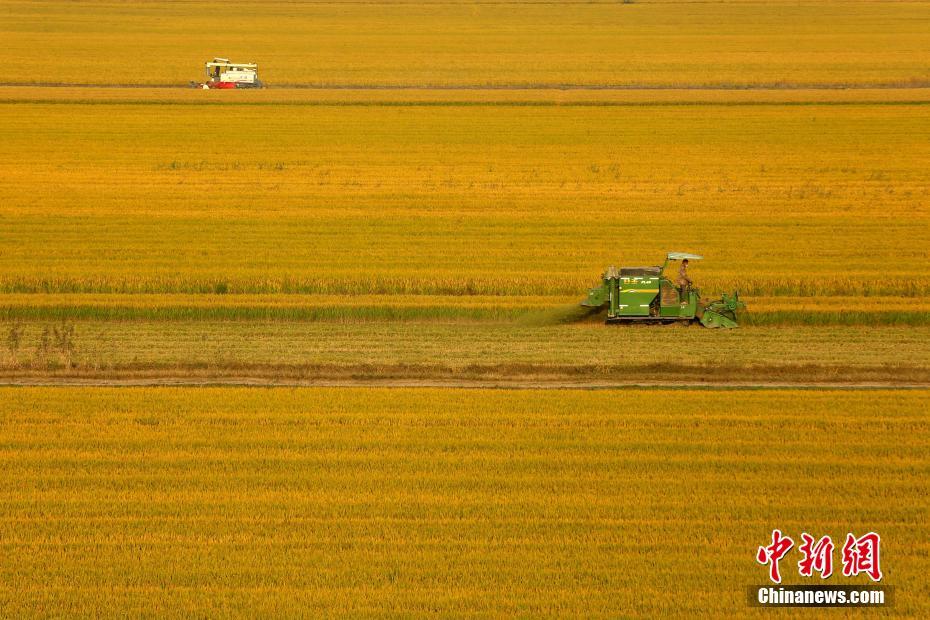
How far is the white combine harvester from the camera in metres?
72.1

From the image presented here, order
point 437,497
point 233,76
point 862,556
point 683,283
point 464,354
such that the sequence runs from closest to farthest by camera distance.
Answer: point 862,556 → point 437,497 → point 464,354 → point 683,283 → point 233,76

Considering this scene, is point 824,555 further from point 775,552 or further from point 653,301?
point 653,301

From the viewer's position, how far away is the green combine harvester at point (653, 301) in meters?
28.9

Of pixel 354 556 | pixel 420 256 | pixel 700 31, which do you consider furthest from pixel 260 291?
pixel 700 31

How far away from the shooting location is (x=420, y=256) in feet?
118

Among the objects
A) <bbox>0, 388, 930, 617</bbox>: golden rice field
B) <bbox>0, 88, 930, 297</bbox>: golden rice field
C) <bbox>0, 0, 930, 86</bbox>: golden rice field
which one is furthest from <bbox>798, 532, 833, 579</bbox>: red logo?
<bbox>0, 0, 930, 86</bbox>: golden rice field

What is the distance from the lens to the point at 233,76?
72625 millimetres

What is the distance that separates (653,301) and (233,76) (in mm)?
48628

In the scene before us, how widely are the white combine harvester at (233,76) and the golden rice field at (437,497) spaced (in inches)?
1944

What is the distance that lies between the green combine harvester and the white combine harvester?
47101 millimetres

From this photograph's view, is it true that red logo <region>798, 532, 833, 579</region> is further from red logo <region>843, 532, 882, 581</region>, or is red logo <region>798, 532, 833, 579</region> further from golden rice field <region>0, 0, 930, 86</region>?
golden rice field <region>0, 0, 930, 86</region>

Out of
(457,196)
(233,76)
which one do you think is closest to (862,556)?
(457,196)

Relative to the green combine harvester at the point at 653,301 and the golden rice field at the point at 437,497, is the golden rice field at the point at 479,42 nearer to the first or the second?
the green combine harvester at the point at 653,301

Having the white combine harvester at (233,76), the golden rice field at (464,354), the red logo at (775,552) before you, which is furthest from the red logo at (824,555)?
the white combine harvester at (233,76)
